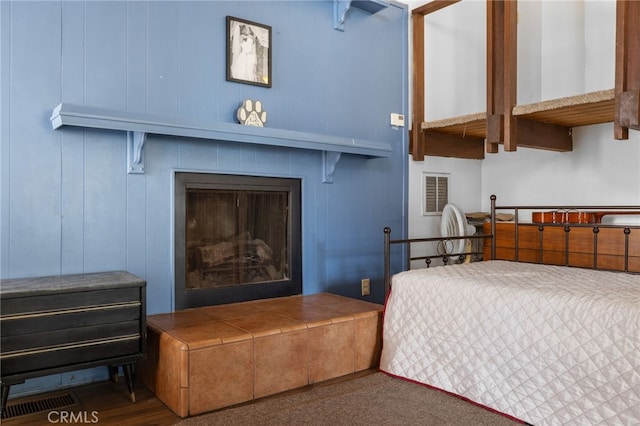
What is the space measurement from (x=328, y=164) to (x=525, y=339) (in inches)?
71.6

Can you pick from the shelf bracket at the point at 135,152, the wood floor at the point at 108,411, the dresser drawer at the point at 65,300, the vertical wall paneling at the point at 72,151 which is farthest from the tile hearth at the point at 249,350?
the shelf bracket at the point at 135,152

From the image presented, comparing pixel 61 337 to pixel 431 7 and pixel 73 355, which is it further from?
pixel 431 7

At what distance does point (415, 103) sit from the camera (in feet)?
13.6

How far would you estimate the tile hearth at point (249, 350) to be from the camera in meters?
2.24

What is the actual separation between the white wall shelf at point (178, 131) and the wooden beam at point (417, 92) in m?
0.76

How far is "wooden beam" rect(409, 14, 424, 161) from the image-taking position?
13.5ft

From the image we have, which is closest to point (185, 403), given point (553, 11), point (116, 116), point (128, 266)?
point (128, 266)

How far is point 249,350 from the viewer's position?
7.79 ft

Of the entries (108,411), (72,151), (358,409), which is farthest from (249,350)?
(72,151)

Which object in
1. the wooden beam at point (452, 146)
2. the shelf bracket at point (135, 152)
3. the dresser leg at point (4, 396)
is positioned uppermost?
the wooden beam at point (452, 146)

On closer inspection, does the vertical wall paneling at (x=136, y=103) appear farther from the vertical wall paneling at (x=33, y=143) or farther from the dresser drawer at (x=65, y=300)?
the dresser drawer at (x=65, y=300)

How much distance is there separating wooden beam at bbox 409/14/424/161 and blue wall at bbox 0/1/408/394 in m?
0.32

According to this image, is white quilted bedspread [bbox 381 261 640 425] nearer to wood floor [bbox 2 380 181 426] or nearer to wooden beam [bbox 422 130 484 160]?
wood floor [bbox 2 380 181 426]

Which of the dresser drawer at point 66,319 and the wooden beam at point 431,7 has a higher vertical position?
the wooden beam at point 431,7
